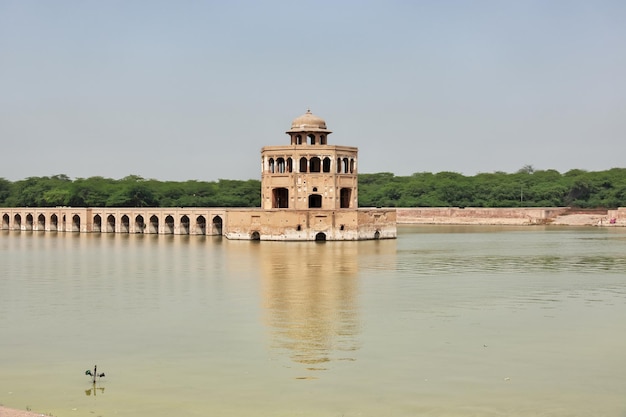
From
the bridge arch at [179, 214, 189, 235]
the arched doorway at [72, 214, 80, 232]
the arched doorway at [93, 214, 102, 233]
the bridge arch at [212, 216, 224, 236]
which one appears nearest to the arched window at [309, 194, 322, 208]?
the bridge arch at [212, 216, 224, 236]

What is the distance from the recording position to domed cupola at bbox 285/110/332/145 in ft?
155

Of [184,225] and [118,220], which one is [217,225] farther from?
[118,220]

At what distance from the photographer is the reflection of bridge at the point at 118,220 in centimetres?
5372

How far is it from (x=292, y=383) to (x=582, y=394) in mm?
3895

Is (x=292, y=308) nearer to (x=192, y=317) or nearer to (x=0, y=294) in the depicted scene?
(x=192, y=317)

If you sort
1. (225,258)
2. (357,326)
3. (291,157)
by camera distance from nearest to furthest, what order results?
1. (357,326)
2. (225,258)
3. (291,157)

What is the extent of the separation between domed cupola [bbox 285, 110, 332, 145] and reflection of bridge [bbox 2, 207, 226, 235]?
6370 millimetres

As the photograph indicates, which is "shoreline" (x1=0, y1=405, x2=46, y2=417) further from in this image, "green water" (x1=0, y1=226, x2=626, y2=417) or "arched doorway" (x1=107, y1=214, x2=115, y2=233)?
"arched doorway" (x1=107, y1=214, x2=115, y2=233)

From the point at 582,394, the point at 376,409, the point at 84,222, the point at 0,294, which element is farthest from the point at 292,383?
the point at 84,222

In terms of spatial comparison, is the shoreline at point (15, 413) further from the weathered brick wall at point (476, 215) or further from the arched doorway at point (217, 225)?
the weathered brick wall at point (476, 215)

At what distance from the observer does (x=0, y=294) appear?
23.1 m

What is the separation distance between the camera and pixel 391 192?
83.6m

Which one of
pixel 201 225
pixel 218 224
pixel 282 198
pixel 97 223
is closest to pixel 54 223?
pixel 97 223

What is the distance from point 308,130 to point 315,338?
31.5m
